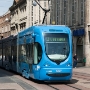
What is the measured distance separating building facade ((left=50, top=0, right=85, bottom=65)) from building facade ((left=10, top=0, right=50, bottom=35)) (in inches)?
246

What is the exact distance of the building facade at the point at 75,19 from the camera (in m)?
47.5

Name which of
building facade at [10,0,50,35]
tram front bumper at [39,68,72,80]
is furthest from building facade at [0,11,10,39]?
tram front bumper at [39,68,72,80]

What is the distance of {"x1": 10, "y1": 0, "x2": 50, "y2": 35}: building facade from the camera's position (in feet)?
210

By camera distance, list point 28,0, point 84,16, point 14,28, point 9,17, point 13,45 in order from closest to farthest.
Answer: point 13,45, point 84,16, point 28,0, point 14,28, point 9,17

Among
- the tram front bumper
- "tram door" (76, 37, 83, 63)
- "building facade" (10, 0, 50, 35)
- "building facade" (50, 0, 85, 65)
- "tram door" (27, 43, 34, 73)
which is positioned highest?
"building facade" (10, 0, 50, 35)

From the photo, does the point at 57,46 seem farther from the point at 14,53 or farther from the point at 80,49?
the point at 80,49

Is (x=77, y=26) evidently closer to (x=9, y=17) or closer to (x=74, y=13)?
(x=74, y=13)

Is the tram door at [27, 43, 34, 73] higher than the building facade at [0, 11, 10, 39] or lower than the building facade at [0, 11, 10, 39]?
lower

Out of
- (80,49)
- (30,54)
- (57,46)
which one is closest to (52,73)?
(57,46)

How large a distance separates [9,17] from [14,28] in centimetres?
947

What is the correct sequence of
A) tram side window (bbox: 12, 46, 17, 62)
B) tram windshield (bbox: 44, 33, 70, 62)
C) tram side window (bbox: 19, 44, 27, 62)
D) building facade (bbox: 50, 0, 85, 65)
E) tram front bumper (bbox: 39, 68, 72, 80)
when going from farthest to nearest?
building facade (bbox: 50, 0, 85, 65)
tram side window (bbox: 12, 46, 17, 62)
tram side window (bbox: 19, 44, 27, 62)
tram windshield (bbox: 44, 33, 70, 62)
tram front bumper (bbox: 39, 68, 72, 80)

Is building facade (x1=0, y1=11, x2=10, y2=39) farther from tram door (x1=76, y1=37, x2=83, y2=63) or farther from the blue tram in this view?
the blue tram

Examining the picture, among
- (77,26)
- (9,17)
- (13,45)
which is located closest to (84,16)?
(77,26)

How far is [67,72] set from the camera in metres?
18.2
